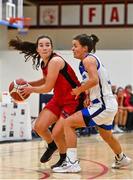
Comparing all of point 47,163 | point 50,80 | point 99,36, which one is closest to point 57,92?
point 50,80

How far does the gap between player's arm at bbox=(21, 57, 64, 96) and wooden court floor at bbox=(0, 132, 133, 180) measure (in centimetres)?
108

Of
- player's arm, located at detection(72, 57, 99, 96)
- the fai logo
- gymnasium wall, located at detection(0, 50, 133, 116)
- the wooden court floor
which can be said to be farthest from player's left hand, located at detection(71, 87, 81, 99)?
the fai logo

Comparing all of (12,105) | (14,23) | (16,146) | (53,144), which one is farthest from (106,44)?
(53,144)

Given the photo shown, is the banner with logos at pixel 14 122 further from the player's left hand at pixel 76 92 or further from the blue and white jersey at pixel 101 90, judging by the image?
the player's left hand at pixel 76 92

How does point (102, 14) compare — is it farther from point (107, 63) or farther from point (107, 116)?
point (107, 116)

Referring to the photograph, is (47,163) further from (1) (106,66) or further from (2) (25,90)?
(1) (106,66)

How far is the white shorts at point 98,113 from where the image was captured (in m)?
6.78

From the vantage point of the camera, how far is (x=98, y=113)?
22.3 ft

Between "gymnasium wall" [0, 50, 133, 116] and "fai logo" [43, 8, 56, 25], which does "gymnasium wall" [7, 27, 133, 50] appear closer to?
"fai logo" [43, 8, 56, 25]

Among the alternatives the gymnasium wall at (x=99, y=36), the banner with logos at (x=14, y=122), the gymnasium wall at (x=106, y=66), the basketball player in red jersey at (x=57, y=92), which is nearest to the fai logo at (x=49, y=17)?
the gymnasium wall at (x=99, y=36)

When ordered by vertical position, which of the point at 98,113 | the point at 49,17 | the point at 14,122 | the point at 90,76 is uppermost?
the point at 49,17

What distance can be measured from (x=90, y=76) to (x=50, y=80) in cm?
53

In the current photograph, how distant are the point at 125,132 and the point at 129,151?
6.05m

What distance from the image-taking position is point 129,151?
9.96 meters
